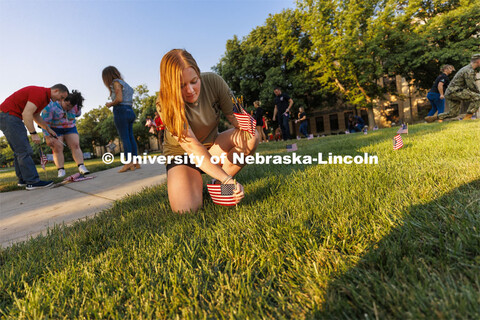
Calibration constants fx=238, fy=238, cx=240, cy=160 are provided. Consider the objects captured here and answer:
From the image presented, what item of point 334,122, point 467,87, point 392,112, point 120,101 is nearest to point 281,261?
point 120,101

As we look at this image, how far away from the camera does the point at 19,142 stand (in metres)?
4.02

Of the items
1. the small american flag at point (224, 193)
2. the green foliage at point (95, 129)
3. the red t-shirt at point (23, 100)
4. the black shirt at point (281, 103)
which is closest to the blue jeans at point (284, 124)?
the black shirt at point (281, 103)

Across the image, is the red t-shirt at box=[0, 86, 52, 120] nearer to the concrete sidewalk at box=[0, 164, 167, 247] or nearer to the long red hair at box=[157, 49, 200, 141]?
the concrete sidewalk at box=[0, 164, 167, 247]

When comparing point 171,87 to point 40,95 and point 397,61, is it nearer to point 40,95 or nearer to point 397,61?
point 40,95

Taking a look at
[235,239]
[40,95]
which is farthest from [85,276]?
[40,95]

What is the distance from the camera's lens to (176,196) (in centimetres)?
210

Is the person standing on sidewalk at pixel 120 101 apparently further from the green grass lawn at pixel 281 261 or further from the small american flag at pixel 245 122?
the green grass lawn at pixel 281 261

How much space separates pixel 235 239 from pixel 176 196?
0.93 metres

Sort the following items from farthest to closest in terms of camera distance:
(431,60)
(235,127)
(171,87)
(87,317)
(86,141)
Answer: (86,141)
(431,60)
(235,127)
(171,87)
(87,317)

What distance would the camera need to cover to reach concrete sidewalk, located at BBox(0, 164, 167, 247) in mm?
2232

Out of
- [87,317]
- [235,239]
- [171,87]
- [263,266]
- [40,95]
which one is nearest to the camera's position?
[87,317]

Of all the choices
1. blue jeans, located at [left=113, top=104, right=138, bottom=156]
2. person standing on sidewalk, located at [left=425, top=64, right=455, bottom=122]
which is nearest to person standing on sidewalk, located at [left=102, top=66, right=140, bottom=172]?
blue jeans, located at [left=113, top=104, right=138, bottom=156]

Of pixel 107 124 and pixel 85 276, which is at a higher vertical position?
pixel 107 124

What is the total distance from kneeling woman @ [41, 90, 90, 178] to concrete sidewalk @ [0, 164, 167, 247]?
44.6 inches
